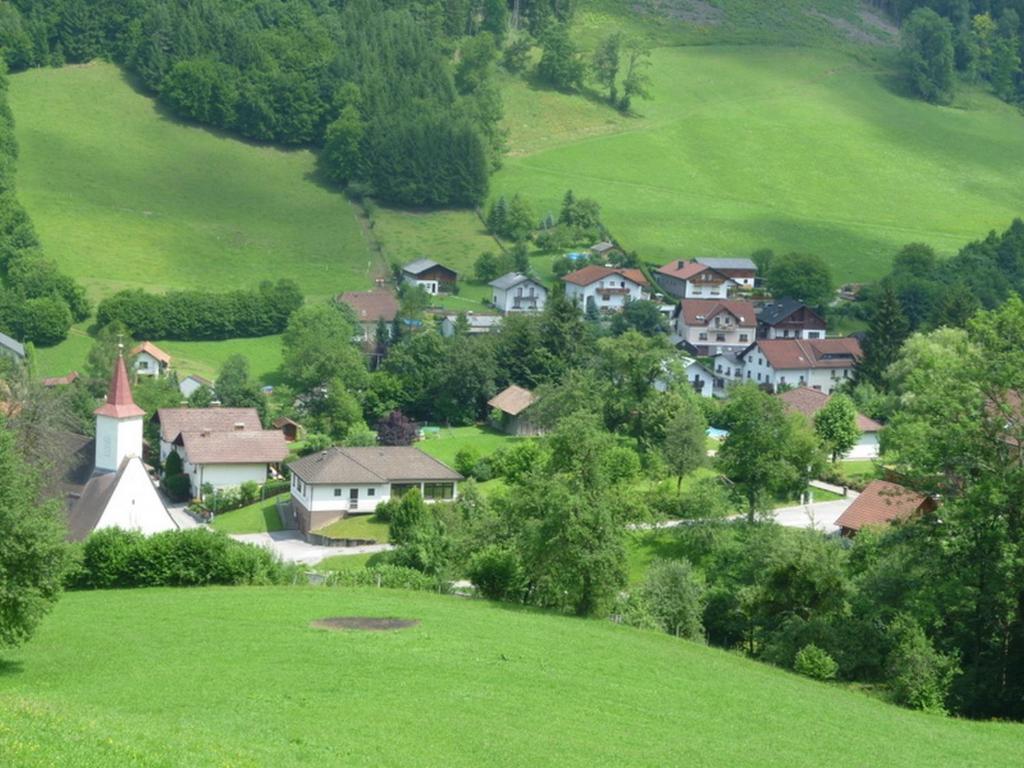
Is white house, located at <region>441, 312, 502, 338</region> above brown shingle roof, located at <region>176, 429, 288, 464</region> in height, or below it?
below

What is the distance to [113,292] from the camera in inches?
3199

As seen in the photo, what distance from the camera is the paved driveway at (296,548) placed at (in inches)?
2003

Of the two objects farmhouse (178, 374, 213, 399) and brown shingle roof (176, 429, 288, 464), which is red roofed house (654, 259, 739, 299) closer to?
farmhouse (178, 374, 213, 399)

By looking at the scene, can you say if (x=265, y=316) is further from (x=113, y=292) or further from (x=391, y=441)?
(x=391, y=441)

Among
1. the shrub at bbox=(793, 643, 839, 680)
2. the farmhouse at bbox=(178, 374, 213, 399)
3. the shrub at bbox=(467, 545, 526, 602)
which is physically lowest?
the farmhouse at bbox=(178, 374, 213, 399)

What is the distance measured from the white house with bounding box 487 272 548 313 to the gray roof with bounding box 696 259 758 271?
10.2m

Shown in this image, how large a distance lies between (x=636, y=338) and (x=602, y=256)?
32.6m

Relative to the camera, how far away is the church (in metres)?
43.9

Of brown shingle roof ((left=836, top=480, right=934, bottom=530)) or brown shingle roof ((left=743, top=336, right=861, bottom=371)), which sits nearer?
brown shingle roof ((left=836, top=480, right=934, bottom=530))

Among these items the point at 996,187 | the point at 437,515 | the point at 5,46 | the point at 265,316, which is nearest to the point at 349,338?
the point at 265,316

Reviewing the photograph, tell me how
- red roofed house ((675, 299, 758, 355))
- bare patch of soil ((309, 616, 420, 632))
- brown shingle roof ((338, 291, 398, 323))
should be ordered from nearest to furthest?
bare patch of soil ((309, 616, 420, 632)) < red roofed house ((675, 299, 758, 355)) < brown shingle roof ((338, 291, 398, 323))

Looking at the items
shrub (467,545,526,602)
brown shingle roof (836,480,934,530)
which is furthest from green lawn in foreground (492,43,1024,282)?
shrub (467,545,526,602)

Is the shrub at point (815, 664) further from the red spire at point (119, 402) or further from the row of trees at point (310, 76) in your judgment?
the row of trees at point (310, 76)

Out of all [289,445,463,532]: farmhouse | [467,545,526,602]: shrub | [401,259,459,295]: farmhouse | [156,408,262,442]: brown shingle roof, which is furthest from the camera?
[401,259,459,295]: farmhouse
